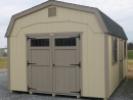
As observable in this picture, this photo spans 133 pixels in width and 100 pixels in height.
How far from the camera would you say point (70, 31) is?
33.3 feet

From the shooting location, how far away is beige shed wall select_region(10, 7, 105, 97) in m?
9.77

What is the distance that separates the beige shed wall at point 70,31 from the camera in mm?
9773

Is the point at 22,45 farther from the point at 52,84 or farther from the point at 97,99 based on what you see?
the point at 97,99

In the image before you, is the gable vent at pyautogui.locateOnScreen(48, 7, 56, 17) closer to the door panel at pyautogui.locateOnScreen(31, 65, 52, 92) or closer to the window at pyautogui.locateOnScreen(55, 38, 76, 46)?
the window at pyautogui.locateOnScreen(55, 38, 76, 46)

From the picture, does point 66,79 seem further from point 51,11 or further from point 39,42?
point 51,11

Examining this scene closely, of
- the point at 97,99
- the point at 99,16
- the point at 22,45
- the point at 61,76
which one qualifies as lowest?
the point at 97,99

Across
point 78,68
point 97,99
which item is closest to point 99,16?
point 78,68

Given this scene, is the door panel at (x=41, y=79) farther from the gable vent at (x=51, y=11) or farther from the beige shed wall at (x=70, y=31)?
the gable vent at (x=51, y=11)

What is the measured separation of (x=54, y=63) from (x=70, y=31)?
4.11ft

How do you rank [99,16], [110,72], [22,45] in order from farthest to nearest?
[22,45] → [110,72] → [99,16]

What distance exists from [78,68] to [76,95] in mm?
901

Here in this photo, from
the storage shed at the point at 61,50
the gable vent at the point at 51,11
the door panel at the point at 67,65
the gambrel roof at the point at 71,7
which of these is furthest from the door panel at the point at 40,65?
the gambrel roof at the point at 71,7

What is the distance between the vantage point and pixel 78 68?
396 inches

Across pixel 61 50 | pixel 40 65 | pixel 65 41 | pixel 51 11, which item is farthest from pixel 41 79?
pixel 51 11
